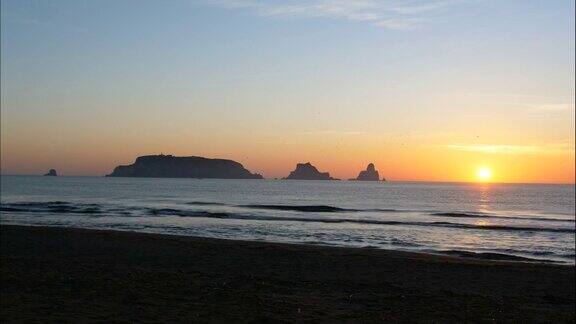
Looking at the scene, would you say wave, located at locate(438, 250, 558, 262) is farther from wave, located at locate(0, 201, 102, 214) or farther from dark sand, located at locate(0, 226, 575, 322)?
wave, located at locate(0, 201, 102, 214)

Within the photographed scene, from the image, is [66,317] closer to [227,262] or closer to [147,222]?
[227,262]

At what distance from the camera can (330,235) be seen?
36000 millimetres

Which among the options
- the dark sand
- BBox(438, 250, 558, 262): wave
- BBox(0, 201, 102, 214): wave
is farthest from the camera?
BBox(0, 201, 102, 214): wave

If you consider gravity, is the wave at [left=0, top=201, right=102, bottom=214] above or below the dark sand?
below

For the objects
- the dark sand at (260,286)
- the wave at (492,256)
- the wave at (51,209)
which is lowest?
the wave at (492,256)

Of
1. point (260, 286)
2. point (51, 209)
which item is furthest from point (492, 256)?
point (51, 209)

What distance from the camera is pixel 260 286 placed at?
14.2 meters

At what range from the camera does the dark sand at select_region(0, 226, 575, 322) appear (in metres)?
10.9

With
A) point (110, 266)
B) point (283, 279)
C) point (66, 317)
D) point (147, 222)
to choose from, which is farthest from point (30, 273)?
point (147, 222)

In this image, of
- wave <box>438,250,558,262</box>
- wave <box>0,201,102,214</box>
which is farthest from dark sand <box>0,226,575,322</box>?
wave <box>0,201,102,214</box>

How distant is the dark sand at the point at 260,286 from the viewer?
1090cm

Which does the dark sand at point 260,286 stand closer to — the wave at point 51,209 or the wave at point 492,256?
the wave at point 492,256

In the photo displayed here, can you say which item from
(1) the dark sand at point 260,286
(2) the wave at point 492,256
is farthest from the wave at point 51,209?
(2) the wave at point 492,256

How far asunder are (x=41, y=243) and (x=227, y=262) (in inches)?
369
